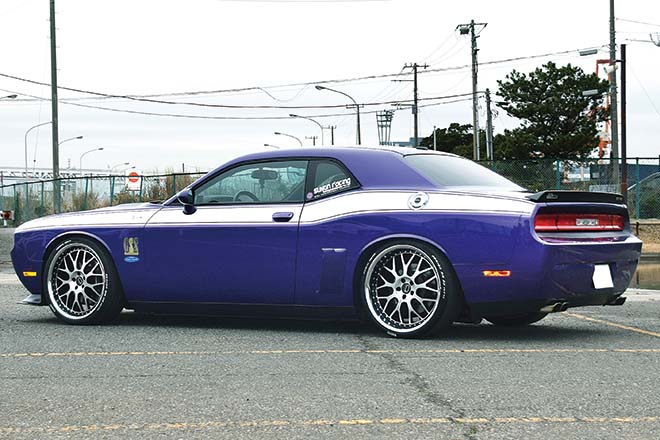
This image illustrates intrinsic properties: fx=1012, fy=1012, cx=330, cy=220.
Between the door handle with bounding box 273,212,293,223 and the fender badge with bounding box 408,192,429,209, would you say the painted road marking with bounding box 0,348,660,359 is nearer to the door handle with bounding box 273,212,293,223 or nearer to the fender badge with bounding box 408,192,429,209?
the fender badge with bounding box 408,192,429,209

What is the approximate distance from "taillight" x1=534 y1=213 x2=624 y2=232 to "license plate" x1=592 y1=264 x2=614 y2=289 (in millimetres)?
278

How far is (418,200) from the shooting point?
708 cm

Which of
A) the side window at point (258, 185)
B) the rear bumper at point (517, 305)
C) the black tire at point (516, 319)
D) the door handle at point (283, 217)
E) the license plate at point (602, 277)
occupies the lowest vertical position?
the black tire at point (516, 319)

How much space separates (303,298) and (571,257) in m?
1.93

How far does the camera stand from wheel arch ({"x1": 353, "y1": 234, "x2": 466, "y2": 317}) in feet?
22.7

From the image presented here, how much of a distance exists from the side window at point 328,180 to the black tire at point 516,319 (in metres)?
1.65

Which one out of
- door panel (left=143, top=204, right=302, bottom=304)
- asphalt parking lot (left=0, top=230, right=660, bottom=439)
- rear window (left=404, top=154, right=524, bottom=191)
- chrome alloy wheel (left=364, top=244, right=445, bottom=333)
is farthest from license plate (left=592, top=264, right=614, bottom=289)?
door panel (left=143, top=204, right=302, bottom=304)

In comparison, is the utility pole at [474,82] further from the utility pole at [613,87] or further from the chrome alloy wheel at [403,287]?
the chrome alloy wheel at [403,287]

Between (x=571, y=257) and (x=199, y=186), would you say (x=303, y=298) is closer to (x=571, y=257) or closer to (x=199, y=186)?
(x=199, y=186)

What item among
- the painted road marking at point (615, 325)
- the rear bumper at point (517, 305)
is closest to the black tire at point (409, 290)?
the rear bumper at point (517, 305)

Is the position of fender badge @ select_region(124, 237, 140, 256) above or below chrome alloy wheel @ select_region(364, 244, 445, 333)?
above

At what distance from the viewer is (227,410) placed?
15.6 ft

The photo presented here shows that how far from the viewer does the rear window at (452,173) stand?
290 inches

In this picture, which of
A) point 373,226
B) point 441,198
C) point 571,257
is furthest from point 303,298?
point 571,257
